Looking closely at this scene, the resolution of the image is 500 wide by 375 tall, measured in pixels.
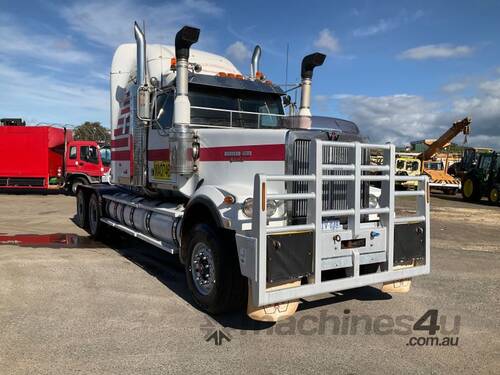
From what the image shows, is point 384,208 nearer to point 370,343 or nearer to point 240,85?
point 370,343

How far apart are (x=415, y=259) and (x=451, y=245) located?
538 centimetres

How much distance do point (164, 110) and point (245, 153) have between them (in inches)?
72.8

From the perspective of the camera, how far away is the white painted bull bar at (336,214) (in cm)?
393

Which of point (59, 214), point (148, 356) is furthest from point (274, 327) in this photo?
point (59, 214)

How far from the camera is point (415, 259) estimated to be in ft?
A: 16.4

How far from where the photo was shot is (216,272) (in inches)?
186

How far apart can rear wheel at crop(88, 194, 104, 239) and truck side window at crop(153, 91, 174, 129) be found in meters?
3.52

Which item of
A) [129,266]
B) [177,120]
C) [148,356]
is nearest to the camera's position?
[148,356]

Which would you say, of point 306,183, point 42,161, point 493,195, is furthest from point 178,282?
point 493,195

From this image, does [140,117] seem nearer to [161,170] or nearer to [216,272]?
[161,170]

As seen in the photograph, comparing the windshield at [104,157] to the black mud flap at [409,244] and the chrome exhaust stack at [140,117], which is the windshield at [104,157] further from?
the black mud flap at [409,244]

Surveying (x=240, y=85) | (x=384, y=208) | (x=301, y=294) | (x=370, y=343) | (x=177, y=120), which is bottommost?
(x=370, y=343)

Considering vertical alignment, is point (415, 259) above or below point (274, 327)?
above

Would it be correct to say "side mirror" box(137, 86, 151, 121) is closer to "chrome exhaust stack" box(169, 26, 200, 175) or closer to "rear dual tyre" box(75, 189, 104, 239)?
"chrome exhaust stack" box(169, 26, 200, 175)
